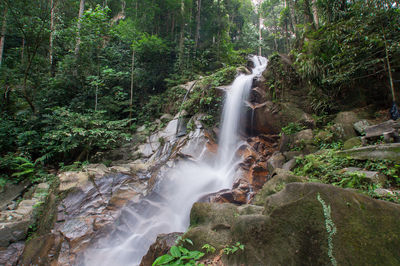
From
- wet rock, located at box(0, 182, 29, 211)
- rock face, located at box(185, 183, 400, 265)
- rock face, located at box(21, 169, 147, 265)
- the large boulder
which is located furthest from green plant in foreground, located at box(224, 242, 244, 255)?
wet rock, located at box(0, 182, 29, 211)

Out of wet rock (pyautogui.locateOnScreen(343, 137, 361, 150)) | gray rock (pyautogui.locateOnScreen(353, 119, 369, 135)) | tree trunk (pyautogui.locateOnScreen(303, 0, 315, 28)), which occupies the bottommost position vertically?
wet rock (pyautogui.locateOnScreen(343, 137, 361, 150))

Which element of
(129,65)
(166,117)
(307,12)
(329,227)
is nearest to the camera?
(329,227)

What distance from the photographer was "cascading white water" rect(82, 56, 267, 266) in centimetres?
492

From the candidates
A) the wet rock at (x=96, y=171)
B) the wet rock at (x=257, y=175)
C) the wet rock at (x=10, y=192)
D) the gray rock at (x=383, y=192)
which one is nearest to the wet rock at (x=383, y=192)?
the gray rock at (x=383, y=192)

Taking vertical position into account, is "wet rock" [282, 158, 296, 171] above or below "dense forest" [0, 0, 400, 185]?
below

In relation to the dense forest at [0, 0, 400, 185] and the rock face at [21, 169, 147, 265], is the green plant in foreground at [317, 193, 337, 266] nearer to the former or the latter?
the dense forest at [0, 0, 400, 185]

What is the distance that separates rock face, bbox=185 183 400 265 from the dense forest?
192 inches

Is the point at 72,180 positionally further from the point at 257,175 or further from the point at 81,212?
the point at 257,175

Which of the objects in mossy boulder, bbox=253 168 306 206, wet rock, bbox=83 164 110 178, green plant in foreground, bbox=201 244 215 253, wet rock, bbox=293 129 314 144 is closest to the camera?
green plant in foreground, bbox=201 244 215 253

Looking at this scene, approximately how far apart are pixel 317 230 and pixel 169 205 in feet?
15.9

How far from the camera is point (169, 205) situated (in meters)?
6.21

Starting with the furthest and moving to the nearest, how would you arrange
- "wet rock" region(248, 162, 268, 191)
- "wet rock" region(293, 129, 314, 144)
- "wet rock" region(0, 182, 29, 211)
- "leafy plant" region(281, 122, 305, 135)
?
1. "wet rock" region(0, 182, 29, 211)
2. "leafy plant" region(281, 122, 305, 135)
3. "wet rock" region(248, 162, 268, 191)
4. "wet rock" region(293, 129, 314, 144)

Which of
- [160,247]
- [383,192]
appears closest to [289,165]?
[383,192]

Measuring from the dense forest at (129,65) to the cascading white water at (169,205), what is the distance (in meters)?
2.99
